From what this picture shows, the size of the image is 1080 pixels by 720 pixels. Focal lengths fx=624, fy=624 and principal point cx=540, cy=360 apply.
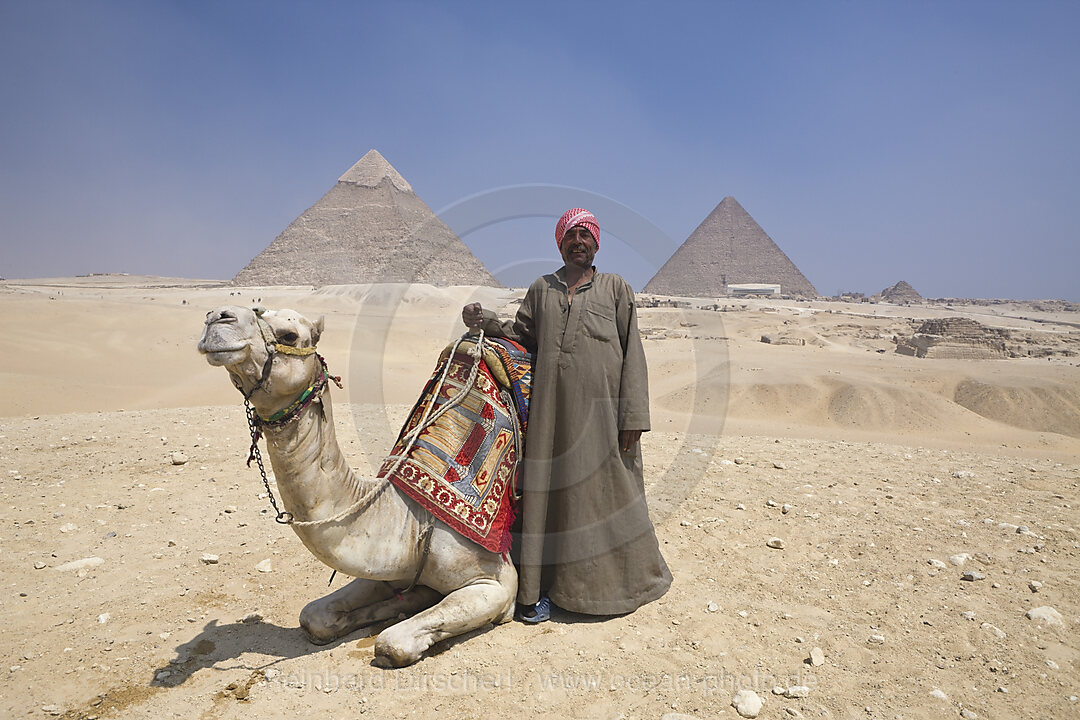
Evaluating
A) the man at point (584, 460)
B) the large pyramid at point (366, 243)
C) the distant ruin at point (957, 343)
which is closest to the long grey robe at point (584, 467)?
the man at point (584, 460)

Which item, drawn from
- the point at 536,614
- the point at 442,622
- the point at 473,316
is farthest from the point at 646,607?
the point at 473,316

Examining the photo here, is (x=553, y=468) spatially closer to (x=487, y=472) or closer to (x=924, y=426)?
(x=487, y=472)

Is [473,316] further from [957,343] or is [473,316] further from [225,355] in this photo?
[957,343]

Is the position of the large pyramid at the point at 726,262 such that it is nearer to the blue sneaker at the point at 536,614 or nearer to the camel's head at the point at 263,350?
the blue sneaker at the point at 536,614

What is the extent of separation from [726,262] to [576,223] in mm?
93553

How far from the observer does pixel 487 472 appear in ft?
9.75

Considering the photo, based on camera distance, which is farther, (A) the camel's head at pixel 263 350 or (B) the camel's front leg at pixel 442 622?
(B) the camel's front leg at pixel 442 622

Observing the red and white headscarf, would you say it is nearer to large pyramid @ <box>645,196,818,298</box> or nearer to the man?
the man

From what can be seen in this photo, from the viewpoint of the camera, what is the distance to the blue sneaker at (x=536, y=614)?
3.04 m

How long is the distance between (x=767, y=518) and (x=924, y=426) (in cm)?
687

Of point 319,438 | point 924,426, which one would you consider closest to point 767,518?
point 319,438

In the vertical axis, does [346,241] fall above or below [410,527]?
above

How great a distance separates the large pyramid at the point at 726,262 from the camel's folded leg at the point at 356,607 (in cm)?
8430

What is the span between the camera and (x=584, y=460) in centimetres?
307
